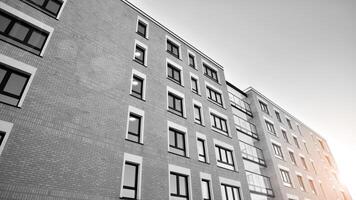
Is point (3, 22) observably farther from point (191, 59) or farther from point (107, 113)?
point (191, 59)

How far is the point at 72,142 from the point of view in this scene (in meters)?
8.98

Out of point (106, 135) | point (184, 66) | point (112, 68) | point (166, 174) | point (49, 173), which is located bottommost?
point (49, 173)

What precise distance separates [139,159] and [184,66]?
9.83m

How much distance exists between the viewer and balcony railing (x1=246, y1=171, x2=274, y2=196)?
59.4 feet

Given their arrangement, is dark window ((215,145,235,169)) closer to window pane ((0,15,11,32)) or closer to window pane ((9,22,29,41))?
window pane ((9,22,29,41))

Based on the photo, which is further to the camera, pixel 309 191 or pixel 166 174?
pixel 309 191

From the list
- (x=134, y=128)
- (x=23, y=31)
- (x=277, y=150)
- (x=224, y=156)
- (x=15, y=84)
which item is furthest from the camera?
(x=277, y=150)

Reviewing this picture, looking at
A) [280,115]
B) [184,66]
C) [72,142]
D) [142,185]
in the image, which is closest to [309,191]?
[280,115]

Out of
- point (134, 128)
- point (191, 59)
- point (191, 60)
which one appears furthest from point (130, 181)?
point (191, 59)

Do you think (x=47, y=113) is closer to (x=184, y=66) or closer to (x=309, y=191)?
(x=184, y=66)

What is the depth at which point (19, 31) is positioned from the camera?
9758 mm

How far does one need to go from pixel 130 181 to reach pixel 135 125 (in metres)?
3.13

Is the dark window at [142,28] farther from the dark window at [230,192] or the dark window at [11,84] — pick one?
the dark window at [230,192]

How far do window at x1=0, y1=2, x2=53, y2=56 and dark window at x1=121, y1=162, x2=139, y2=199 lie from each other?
6.83 m
